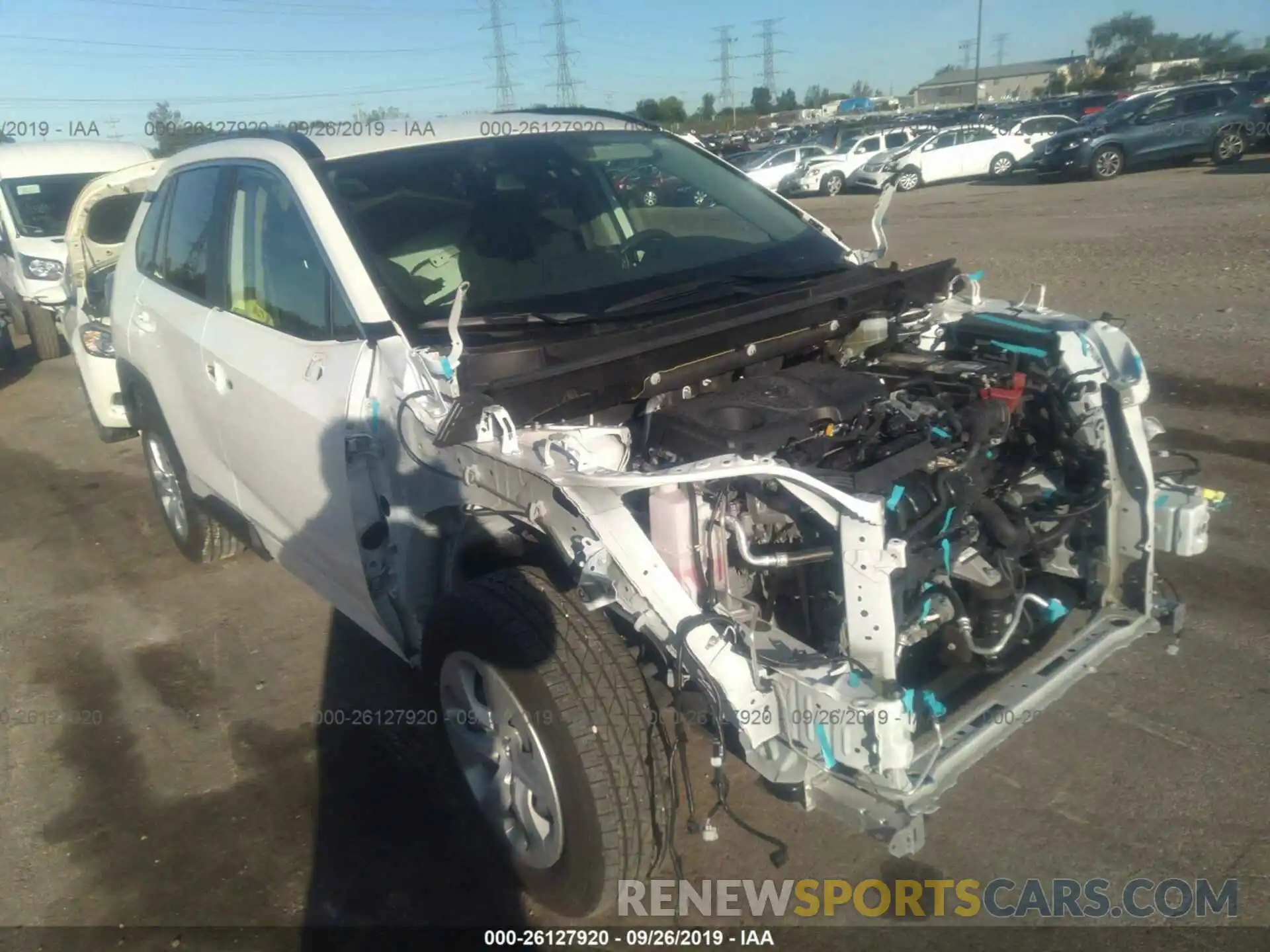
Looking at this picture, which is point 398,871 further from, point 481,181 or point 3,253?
point 3,253

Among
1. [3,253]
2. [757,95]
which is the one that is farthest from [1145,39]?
[3,253]

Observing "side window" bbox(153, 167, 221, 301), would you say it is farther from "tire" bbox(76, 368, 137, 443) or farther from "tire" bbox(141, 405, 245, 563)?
"tire" bbox(76, 368, 137, 443)

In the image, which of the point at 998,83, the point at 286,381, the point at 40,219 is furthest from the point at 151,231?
the point at 998,83

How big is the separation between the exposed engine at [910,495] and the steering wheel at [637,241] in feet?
2.15

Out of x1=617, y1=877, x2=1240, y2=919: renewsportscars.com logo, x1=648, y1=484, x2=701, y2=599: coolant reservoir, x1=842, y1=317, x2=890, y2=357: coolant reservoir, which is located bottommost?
x1=617, y1=877, x2=1240, y2=919: renewsportscars.com logo

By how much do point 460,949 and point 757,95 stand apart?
9033 centimetres

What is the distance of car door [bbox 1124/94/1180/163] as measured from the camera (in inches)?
787

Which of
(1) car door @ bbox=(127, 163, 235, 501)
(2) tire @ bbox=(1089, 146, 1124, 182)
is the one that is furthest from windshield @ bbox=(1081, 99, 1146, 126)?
(1) car door @ bbox=(127, 163, 235, 501)

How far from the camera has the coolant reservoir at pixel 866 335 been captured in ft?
10.9

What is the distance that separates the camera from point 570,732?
238cm

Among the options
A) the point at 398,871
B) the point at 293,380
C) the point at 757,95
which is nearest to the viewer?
the point at 398,871

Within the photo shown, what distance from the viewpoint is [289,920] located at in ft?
9.12

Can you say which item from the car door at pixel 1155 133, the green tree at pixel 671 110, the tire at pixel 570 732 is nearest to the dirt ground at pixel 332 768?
the tire at pixel 570 732

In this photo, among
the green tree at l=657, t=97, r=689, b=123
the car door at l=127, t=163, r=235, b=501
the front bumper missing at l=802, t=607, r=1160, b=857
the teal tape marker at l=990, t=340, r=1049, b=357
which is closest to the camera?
the front bumper missing at l=802, t=607, r=1160, b=857
